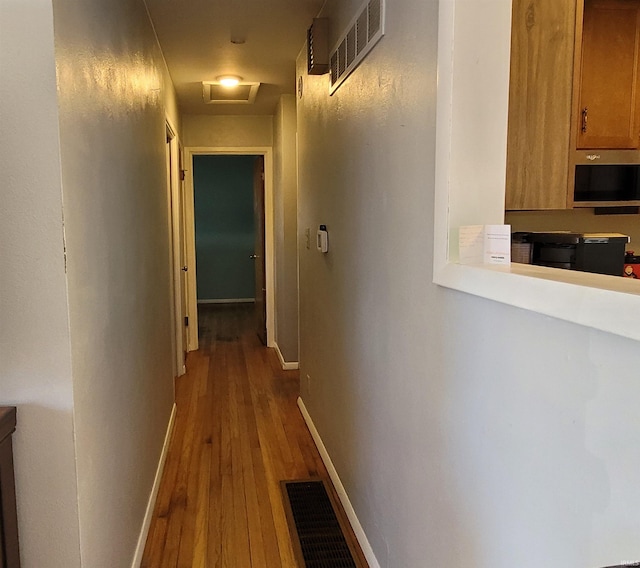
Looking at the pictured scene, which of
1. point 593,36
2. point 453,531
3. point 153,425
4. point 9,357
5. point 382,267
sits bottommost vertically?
point 153,425

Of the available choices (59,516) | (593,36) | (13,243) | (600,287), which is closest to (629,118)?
(593,36)

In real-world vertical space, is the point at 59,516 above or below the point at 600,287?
below

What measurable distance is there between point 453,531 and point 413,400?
14.4 inches

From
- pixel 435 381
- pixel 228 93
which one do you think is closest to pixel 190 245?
pixel 228 93

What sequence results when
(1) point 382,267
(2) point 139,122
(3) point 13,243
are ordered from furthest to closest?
(2) point 139,122 < (1) point 382,267 < (3) point 13,243

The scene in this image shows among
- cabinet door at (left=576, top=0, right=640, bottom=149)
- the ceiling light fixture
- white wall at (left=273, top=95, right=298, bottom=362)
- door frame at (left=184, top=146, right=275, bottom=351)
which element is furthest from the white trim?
cabinet door at (left=576, top=0, right=640, bottom=149)

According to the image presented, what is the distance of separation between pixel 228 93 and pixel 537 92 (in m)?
3.15

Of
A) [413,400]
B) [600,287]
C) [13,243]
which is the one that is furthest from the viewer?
[413,400]

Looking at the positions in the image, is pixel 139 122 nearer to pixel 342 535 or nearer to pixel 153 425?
pixel 153 425

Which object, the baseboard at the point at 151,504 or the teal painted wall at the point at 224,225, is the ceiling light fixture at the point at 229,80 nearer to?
the baseboard at the point at 151,504

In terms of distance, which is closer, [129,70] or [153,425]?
[129,70]

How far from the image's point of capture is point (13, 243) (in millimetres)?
1279

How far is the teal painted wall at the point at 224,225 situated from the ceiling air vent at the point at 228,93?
3.50 meters

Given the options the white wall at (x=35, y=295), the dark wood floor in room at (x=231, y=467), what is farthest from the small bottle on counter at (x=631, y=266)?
the white wall at (x=35, y=295)
